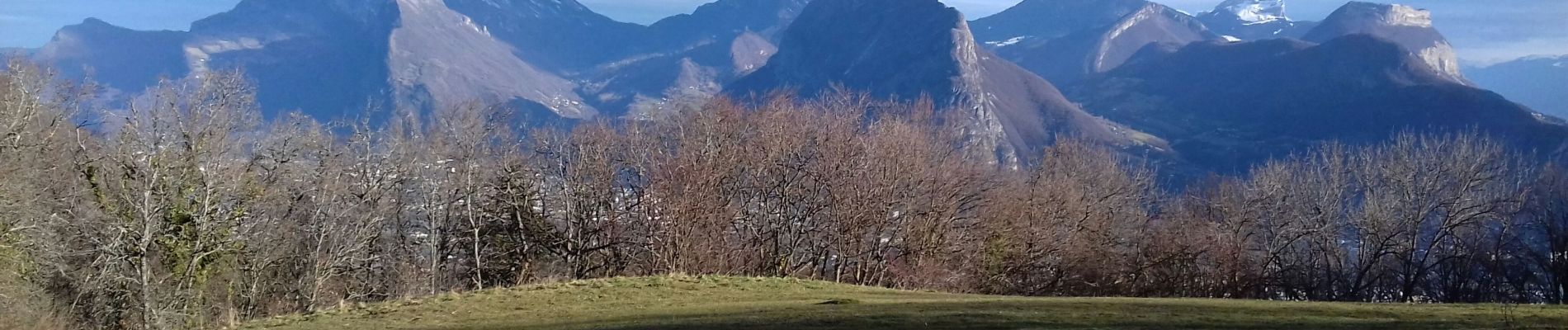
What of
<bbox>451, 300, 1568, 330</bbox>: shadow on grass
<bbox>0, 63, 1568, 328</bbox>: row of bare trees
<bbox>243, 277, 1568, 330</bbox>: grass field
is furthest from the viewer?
<bbox>0, 63, 1568, 328</bbox>: row of bare trees

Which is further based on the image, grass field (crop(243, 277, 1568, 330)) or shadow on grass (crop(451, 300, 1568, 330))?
grass field (crop(243, 277, 1568, 330))

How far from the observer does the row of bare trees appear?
4091cm

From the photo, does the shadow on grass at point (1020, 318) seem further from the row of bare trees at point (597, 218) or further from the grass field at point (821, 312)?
the row of bare trees at point (597, 218)

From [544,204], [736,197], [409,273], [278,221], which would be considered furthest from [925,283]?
[278,221]

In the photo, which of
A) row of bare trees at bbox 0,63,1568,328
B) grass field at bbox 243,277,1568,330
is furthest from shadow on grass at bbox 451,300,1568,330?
row of bare trees at bbox 0,63,1568,328

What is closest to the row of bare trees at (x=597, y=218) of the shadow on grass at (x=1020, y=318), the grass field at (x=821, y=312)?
the grass field at (x=821, y=312)

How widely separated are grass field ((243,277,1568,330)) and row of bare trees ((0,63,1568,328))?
574 inches

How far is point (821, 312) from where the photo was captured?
22.2 meters

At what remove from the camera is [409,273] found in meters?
51.9

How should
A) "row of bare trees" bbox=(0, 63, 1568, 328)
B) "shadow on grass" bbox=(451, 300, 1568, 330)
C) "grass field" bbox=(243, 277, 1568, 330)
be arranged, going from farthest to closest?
1. "row of bare trees" bbox=(0, 63, 1568, 328)
2. "grass field" bbox=(243, 277, 1568, 330)
3. "shadow on grass" bbox=(451, 300, 1568, 330)

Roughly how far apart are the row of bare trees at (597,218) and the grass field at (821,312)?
47.9ft

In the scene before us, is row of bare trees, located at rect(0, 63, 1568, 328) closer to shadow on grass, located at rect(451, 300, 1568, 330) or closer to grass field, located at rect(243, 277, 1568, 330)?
grass field, located at rect(243, 277, 1568, 330)

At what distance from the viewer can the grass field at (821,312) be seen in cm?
1833

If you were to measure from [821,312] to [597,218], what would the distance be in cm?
3128
